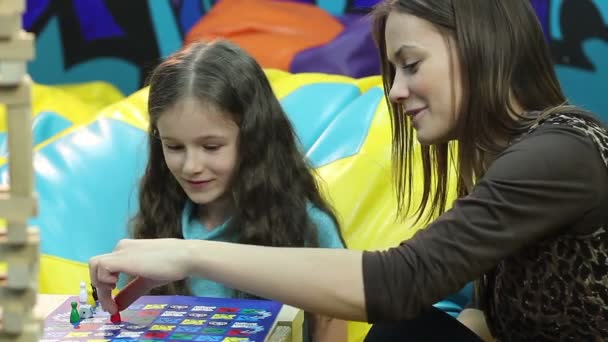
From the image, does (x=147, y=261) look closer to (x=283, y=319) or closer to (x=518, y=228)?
(x=283, y=319)

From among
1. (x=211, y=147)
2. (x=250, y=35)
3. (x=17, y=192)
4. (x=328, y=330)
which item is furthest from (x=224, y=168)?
(x=250, y=35)

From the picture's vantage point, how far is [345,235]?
152 centimetres

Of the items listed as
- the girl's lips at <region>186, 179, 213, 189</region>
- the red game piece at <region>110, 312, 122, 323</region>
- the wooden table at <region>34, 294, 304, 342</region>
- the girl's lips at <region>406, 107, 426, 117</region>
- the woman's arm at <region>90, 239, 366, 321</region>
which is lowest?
the wooden table at <region>34, 294, 304, 342</region>

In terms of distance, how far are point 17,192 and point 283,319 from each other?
48 cm

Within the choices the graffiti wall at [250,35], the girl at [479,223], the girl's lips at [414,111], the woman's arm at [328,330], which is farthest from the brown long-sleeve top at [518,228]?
the graffiti wall at [250,35]

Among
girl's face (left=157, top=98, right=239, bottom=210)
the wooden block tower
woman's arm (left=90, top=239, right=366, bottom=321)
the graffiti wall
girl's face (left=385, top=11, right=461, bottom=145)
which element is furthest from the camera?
the graffiti wall

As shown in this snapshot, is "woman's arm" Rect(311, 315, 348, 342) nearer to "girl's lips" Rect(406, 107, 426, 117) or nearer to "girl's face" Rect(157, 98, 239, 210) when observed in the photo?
"girl's face" Rect(157, 98, 239, 210)

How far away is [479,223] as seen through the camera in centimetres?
86

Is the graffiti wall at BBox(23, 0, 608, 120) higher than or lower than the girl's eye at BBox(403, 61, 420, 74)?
lower

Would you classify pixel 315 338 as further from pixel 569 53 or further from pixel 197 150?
pixel 569 53

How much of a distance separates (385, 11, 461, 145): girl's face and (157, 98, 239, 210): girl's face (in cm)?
33

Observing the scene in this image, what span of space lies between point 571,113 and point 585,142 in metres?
0.06

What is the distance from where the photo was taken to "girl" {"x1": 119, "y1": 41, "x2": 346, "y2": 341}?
1.26 m

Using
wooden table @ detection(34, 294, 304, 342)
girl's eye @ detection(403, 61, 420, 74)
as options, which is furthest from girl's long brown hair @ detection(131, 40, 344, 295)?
girl's eye @ detection(403, 61, 420, 74)
